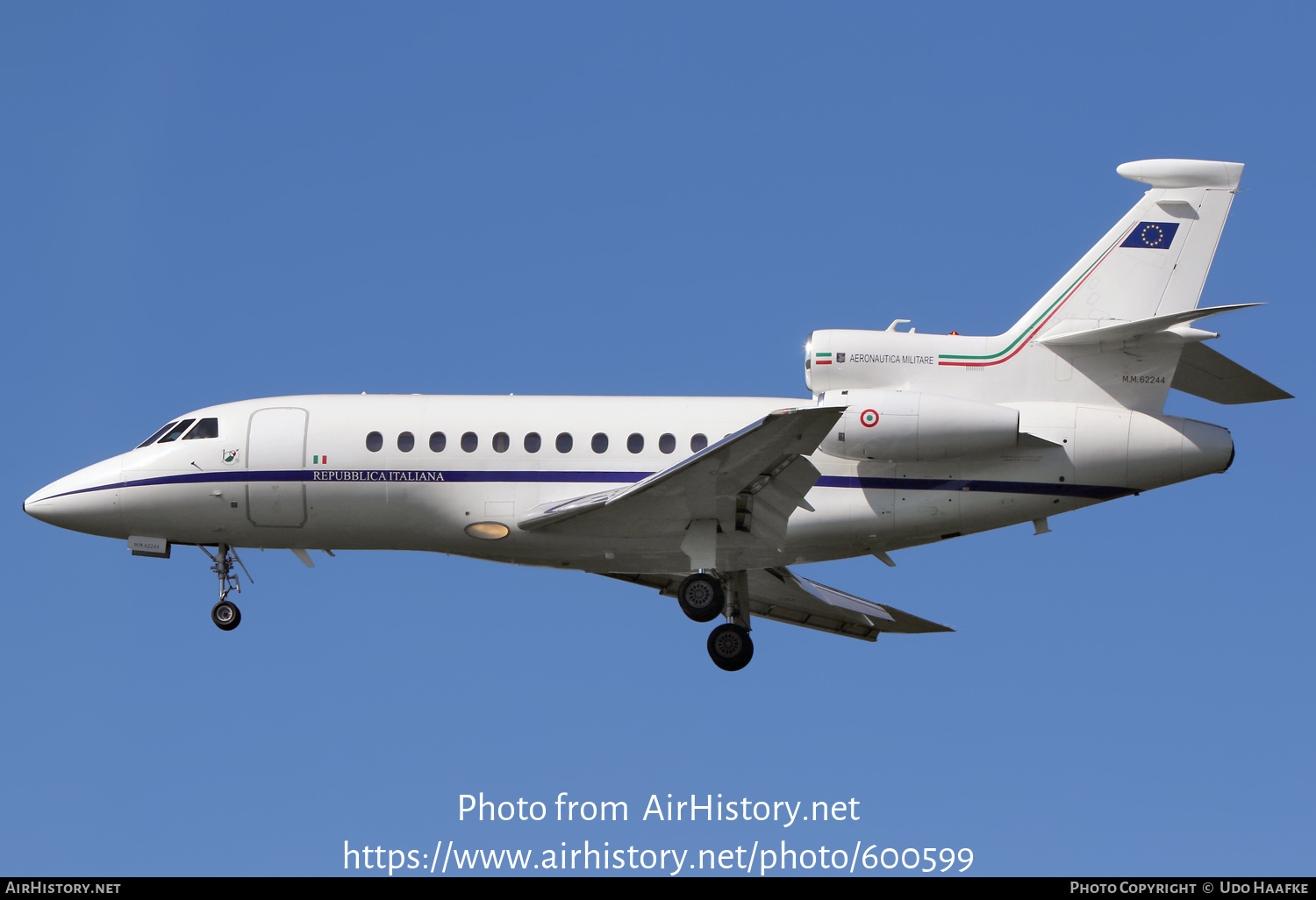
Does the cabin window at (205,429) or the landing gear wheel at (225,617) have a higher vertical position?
the cabin window at (205,429)

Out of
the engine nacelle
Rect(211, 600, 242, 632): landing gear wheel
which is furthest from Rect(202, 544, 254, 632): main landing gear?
the engine nacelle

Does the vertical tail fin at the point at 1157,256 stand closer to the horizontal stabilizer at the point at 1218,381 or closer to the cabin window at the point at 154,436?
the horizontal stabilizer at the point at 1218,381

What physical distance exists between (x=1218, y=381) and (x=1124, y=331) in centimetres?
203

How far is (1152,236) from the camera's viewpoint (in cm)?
2602

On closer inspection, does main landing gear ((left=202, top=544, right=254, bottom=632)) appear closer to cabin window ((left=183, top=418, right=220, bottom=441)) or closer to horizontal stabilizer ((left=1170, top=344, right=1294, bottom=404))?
cabin window ((left=183, top=418, right=220, bottom=441))

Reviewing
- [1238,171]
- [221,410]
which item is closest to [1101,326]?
[1238,171]

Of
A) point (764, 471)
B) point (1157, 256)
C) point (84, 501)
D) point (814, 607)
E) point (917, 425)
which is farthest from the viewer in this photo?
point (814, 607)

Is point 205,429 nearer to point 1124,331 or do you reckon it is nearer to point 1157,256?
point 1124,331

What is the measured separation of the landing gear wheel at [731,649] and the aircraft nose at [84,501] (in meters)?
10.6

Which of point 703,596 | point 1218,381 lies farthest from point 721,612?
point 1218,381

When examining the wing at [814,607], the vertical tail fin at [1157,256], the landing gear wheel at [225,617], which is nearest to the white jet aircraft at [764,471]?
the vertical tail fin at [1157,256]

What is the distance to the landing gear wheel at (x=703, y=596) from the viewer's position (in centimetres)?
2608

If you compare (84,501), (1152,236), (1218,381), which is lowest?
(84,501)

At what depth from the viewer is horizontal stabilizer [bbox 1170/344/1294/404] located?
2522cm
